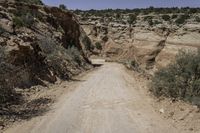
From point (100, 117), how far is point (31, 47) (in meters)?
12.4

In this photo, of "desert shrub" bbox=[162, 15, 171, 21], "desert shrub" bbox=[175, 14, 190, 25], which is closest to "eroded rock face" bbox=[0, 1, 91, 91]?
"desert shrub" bbox=[175, 14, 190, 25]

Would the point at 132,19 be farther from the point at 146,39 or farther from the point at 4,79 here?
the point at 4,79

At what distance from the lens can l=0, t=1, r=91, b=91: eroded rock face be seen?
20.4 metres

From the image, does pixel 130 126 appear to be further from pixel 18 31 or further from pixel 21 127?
pixel 18 31

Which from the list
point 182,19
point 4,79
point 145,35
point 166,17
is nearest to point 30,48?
point 4,79

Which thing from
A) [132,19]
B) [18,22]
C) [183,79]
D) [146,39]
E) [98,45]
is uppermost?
[18,22]

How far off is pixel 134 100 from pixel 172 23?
4645 centimetres

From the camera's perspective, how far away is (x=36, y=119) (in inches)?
554

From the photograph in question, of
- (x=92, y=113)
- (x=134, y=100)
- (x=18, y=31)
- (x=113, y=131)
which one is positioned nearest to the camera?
(x=113, y=131)

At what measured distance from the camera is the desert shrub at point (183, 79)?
18.4 metres

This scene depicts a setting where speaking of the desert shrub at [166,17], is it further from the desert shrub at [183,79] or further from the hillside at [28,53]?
the desert shrub at [183,79]

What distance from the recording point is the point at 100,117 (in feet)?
47.4

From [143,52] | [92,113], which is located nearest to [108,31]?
[143,52]

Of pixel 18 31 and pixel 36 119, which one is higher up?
pixel 18 31
